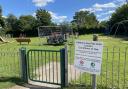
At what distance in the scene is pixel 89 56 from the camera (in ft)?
18.0

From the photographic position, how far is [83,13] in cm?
11100

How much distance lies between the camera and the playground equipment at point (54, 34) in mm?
29531

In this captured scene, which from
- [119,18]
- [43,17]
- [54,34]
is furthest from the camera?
[43,17]

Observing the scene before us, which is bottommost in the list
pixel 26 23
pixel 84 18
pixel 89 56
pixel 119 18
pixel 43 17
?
pixel 89 56

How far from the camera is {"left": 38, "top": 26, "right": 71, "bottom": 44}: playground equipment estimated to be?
2953 centimetres

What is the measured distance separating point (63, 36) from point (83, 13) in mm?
81873

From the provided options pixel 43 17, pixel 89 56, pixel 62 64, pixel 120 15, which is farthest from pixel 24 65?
pixel 43 17

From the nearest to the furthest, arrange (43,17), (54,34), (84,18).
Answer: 1. (54,34)
2. (43,17)
3. (84,18)

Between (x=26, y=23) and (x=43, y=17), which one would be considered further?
(x=43, y=17)

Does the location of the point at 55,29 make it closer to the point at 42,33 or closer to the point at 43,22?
the point at 42,33

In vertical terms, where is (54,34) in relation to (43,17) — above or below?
below

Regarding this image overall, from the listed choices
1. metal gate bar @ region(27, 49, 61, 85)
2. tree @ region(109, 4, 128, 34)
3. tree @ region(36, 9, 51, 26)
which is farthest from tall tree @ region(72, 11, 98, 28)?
metal gate bar @ region(27, 49, 61, 85)

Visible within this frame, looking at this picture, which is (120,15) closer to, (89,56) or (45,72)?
(45,72)

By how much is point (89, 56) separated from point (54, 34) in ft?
84.3
